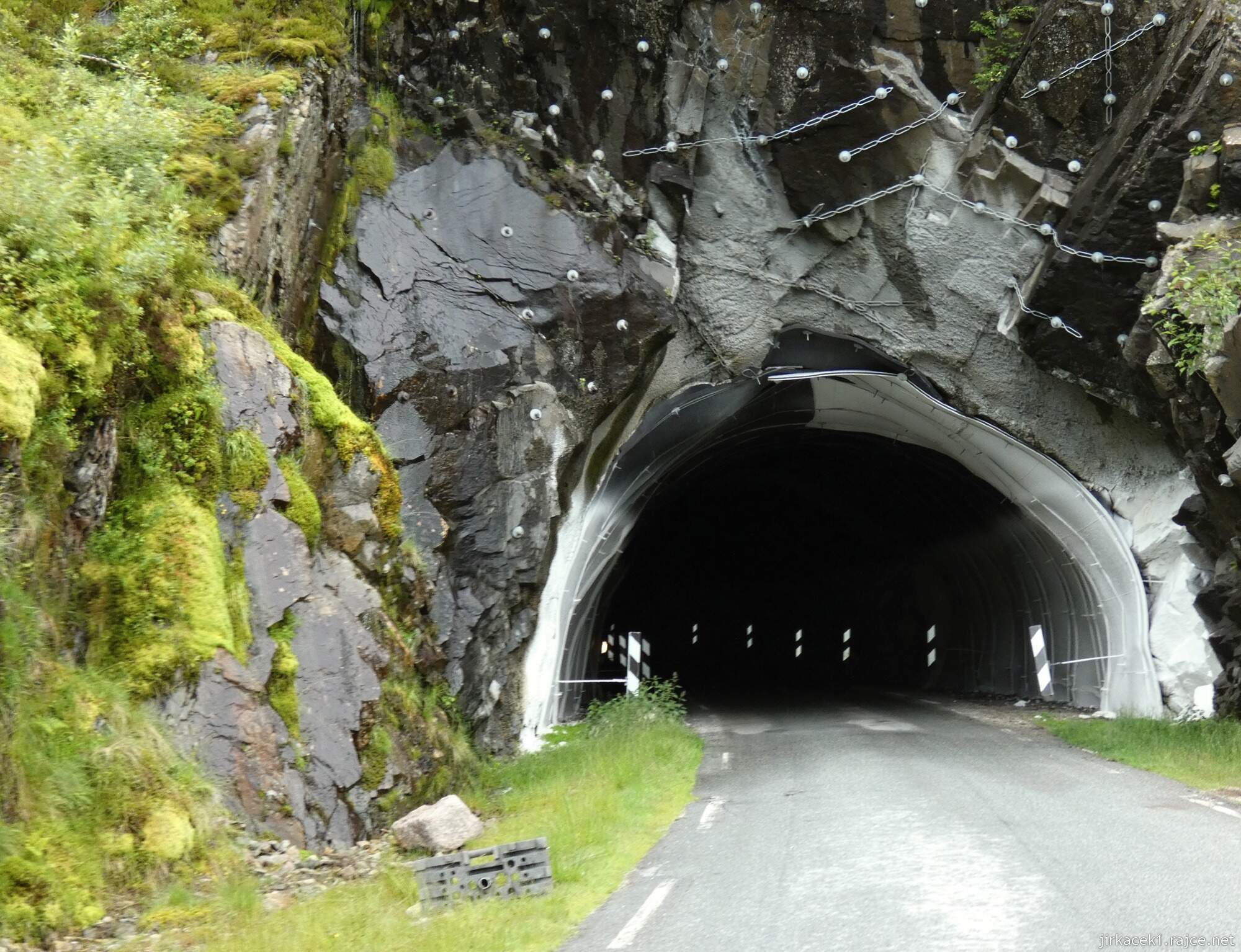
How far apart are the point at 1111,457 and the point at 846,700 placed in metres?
10.7

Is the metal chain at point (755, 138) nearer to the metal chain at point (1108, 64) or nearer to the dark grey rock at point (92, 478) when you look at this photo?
the metal chain at point (1108, 64)

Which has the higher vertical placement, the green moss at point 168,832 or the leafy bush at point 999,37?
the leafy bush at point 999,37

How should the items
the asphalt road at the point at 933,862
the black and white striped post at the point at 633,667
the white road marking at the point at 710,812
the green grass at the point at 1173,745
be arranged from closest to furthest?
the asphalt road at the point at 933,862 → the white road marking at the point at 710,812 → the green grass at the point at 1173,745 → the black and white striped post at the point at 633,667

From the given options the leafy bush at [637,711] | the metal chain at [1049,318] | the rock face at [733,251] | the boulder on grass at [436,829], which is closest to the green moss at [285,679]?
the boulder on grass at [436,829]

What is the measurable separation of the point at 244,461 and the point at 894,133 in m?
10.8

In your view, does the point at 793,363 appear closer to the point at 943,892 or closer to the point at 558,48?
the point at 558,48

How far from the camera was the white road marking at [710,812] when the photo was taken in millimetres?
9586

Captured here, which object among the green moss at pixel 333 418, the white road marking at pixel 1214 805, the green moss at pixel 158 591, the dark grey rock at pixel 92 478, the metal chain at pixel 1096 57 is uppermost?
Result: the metal chain at pixel 1096 57

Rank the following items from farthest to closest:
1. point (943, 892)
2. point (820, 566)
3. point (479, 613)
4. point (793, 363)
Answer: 1. point (820, 566)
2. point (793, 363)
3. point (479, 613)
4. point (943, 892)

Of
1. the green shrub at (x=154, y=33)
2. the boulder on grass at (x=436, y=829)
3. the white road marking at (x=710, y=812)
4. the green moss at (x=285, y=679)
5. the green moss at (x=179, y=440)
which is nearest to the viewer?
the boulder on grass at (x=436, y=829)

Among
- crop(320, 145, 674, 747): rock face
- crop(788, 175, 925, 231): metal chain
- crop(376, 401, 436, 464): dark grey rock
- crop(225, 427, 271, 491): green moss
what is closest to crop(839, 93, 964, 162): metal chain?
crop(788, 175, 925, 231): metal chain

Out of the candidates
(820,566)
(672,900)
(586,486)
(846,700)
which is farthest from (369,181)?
(820,566)

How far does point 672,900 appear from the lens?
6914 millimetres

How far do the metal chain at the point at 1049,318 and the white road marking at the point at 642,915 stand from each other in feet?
37.9
